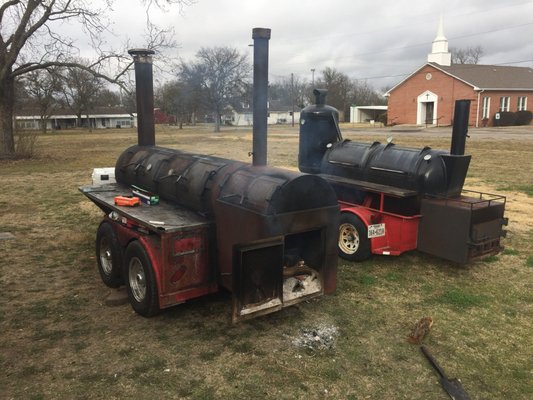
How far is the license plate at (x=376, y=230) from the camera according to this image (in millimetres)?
5812

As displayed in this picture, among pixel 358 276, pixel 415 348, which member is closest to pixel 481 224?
pixel 358 276

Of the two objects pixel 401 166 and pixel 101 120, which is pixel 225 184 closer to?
pixel 401 166

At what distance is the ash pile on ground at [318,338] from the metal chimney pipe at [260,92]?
1720 mm

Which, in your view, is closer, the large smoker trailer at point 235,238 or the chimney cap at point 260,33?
the large smoker trailer at point 235,238

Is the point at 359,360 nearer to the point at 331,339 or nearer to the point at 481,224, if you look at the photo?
the point at 331,339

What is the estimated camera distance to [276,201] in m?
3.86

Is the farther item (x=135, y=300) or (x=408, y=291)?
(x=408, y=291)

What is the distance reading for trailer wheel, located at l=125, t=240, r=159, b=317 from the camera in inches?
166

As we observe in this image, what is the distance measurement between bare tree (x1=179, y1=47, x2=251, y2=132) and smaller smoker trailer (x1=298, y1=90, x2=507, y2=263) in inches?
196

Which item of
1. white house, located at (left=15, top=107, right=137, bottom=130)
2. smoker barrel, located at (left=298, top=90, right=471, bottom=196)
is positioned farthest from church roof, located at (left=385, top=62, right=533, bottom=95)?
white house, located at (left=15, top=107, right=137, bottom=130)

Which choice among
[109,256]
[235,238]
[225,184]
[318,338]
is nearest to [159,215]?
[225,184]

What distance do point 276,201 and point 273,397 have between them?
155cm

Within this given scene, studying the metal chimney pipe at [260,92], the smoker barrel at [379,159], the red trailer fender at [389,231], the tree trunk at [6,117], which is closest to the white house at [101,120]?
the tree trunk at [6,117]

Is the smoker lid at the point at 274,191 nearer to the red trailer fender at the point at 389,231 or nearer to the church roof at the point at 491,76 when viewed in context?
the red trailer fender at the point at 389,231
